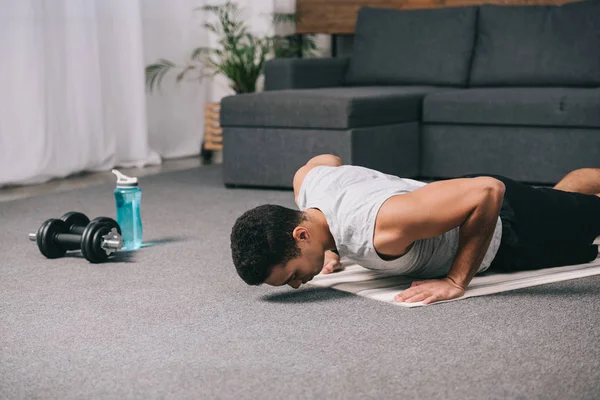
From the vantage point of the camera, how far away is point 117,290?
235 centimetres

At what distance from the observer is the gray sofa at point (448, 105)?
149 inches

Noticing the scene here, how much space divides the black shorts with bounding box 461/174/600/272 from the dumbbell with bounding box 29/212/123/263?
1.06 meters

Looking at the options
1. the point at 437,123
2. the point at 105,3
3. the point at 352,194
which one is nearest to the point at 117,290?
the point at 352,194

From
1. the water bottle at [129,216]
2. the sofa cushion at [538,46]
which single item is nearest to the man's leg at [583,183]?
the water bottle at [129,216]

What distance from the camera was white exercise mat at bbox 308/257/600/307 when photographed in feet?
7.33

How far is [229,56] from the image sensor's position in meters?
5.50

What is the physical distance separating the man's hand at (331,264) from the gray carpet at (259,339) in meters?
0.17

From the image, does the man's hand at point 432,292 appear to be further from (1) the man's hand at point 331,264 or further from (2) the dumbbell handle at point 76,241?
(2) the dumbbell handle at point 76,241

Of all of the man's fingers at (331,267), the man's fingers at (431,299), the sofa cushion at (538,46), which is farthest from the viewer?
the sofa cushion at (538,46)

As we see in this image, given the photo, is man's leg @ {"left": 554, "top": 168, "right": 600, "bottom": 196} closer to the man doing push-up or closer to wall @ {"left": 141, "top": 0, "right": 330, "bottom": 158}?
the man doing push-up

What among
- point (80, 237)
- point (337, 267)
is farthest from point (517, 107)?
point (80, 237)

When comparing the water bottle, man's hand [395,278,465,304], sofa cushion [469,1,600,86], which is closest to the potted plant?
sofa cushion [469,1,600,86]

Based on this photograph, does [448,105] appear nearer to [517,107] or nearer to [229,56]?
[517,107]

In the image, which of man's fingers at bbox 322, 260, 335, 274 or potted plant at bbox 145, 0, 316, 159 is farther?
potted plant at bbox 145, 0, 316, 159
